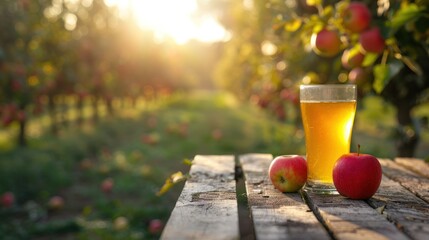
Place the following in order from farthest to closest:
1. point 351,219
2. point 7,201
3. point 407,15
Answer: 1. point 7,201
2. point 407,15
3. point 351,219

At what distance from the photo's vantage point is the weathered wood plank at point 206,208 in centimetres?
133

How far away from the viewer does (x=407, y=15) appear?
246 centimetres

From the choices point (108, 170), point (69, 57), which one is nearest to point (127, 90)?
point (69, 57)

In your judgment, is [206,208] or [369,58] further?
[369,58]

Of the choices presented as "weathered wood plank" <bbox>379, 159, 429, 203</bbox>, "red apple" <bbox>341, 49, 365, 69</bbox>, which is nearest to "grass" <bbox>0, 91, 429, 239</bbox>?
"red apple" <bbox>341, 49, 365, 69</bbox>

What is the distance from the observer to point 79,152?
10.0m

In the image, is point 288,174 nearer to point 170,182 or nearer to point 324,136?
point 324,136

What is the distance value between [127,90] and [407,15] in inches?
631

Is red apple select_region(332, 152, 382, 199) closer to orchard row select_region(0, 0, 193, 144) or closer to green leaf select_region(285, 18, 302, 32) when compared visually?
green leaf select_region(285, 18, 302, 32)

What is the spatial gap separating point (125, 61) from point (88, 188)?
9883 millimetres

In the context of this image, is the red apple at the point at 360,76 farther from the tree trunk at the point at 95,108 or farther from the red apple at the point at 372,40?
the tree trunk at the point at 95,108

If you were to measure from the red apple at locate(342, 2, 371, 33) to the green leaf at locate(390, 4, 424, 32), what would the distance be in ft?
0.53

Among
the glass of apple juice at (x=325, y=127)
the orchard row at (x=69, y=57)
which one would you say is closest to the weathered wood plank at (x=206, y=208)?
the glass of apple juice at (x=325, y=127)

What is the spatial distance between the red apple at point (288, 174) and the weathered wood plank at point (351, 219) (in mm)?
88
